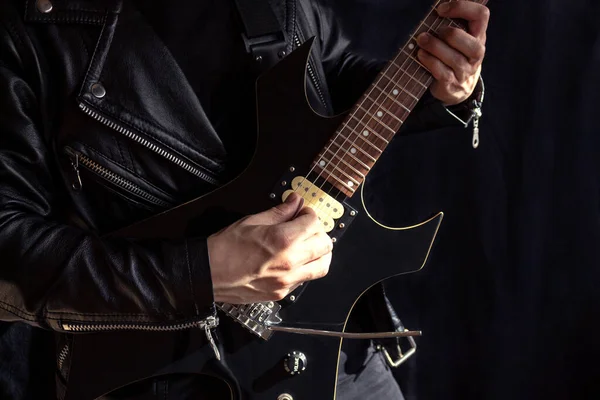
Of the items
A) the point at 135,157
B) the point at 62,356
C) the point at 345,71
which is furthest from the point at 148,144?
the point at 345,71

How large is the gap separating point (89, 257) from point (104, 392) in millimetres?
222

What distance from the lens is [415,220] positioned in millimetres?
1536

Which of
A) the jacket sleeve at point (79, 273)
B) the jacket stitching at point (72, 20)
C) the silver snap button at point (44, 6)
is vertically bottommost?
the jacket sleeve at point (79, 273)

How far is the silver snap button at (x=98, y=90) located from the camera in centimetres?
93

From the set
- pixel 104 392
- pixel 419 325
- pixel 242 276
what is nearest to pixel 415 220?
pixel 419 325

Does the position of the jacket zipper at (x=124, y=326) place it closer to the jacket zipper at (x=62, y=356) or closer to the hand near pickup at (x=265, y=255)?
the hand near pickup at (x=265, y=255)

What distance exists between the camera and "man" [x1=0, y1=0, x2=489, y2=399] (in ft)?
2.86

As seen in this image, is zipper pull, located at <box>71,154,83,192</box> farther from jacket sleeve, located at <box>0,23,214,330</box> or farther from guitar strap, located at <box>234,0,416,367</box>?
guitar strap, located at <box>234,0,416,367</box>

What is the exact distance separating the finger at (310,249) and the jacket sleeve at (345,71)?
1.25 ft

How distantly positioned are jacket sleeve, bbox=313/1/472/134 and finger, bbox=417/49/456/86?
0.11 meters

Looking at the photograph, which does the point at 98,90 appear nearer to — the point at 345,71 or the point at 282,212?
the point at 282,212

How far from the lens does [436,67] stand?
39.9 inches

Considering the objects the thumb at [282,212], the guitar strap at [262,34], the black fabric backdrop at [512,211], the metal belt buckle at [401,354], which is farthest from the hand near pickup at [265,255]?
the black fabric backdrop at [512,211]

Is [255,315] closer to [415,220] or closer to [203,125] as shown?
[203,125]
